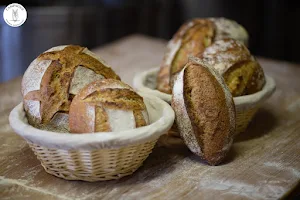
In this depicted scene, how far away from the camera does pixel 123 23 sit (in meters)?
3.81

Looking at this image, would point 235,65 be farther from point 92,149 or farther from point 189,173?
point 92,149

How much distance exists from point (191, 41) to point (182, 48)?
0.04 m

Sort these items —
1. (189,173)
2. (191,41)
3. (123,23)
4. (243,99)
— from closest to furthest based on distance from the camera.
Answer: (189,173) < (243,99) < (191,41) < (123,23)

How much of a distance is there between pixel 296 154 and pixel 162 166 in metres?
0.41

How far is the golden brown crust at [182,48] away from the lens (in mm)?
2137

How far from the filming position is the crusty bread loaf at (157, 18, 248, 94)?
2.14 metres

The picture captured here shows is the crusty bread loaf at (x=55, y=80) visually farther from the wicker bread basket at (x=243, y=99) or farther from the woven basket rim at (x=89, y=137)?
the wicker bread basket at (x=243, y=99)

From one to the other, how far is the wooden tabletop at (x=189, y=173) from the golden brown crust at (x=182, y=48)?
316mm

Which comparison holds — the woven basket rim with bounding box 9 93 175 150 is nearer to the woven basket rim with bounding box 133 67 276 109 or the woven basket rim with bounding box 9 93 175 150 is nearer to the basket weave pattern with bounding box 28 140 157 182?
the basket weave pattern with bounding box 28 140 157 182

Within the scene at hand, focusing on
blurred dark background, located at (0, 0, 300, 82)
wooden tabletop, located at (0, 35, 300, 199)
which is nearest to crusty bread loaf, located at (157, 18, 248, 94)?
wooden tabletop, located at (0, 35, 300, 199)

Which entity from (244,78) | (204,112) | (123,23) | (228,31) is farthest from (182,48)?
(123,23)

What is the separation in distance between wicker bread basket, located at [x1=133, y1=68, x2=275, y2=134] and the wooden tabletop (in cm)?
6

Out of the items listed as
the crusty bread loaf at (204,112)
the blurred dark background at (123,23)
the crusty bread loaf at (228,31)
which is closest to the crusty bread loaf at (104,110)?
the crusty bread loaf at (204,112)

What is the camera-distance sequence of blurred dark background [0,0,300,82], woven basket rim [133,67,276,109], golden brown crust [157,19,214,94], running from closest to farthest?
woven basket rim [133,67,276,109] → golden brown crust [157,19,214,94] → blurred dark background [0,0,300,82]
